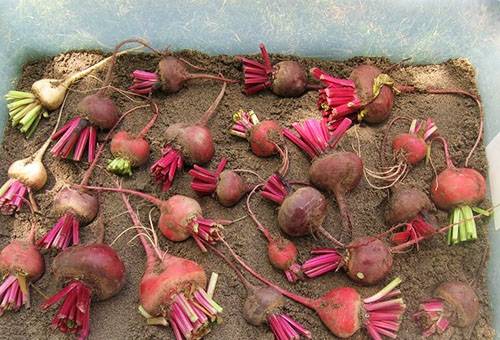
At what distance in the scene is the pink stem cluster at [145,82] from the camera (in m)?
2.72

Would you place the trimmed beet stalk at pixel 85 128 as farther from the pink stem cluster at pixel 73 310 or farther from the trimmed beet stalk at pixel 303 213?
the trimmed beet stalk at pixel 303 213

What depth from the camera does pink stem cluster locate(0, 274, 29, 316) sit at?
220cm

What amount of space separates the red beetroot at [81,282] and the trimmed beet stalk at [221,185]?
1.81 ft

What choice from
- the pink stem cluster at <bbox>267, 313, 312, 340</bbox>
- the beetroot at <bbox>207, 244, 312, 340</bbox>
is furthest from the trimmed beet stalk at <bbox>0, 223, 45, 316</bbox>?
the pink stem cluster at <bbox>267, 313, 312, 340</bbox>

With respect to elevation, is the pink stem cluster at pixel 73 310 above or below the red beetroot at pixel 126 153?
below

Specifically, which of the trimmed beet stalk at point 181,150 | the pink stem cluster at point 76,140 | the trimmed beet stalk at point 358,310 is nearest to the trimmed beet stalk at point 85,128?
the pink stem cluster at point 76,140

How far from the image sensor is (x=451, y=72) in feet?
9.41

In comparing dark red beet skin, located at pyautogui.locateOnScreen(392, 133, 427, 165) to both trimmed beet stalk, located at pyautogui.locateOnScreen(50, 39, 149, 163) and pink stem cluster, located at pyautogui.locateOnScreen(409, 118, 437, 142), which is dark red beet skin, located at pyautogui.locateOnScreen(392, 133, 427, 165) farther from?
trimmed beet stalk, located at pyautogui.locateOnScreen(50, 39, 149, 163)

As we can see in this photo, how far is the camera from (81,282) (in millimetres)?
Answer: 2111

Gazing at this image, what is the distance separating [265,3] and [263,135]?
33.5 inches

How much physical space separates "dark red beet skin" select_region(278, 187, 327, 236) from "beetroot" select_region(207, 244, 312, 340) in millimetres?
312

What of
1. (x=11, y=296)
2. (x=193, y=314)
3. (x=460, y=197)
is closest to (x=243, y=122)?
(x=193, y=314)

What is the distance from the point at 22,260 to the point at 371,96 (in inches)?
75.3

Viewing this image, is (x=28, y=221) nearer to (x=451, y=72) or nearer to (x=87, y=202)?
(x=87, y=202)
